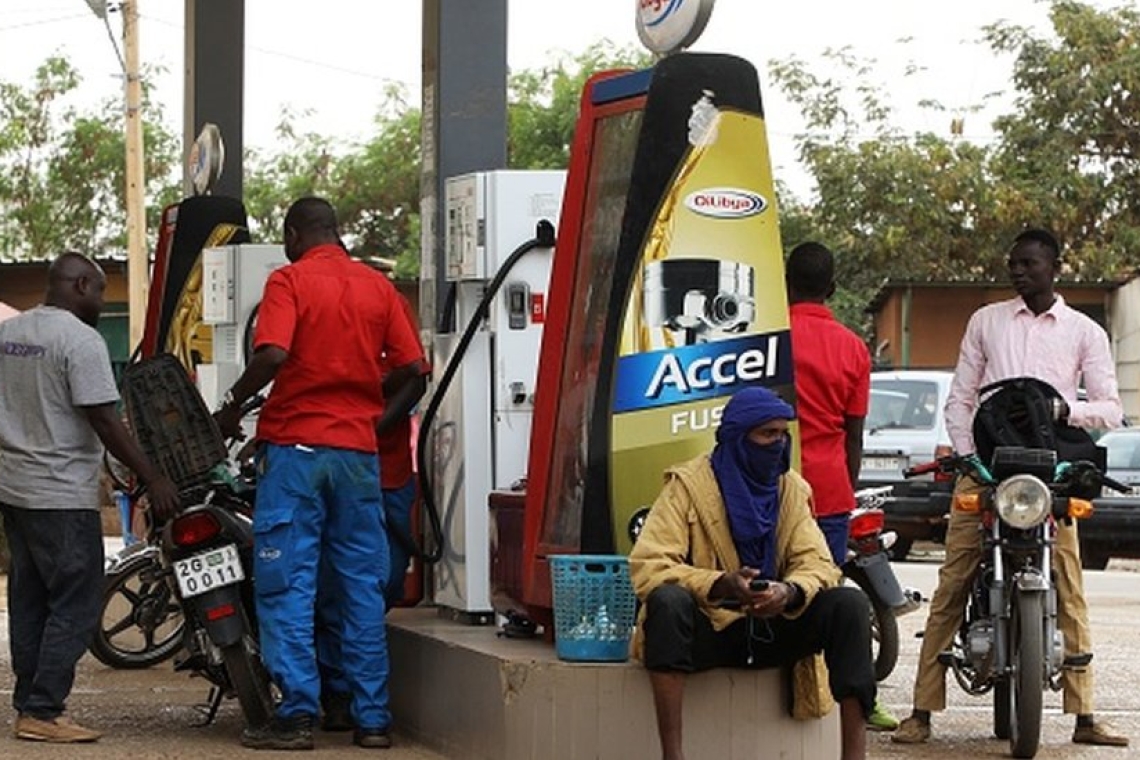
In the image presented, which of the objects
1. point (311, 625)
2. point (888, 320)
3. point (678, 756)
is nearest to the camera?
point (678, 756)

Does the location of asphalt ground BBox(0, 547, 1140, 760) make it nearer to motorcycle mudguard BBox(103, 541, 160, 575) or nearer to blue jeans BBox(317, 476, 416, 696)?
blue jeans BBox(317, 476, 416, 696)

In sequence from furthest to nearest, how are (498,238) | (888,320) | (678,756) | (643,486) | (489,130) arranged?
(888,320) < (489,130) < (498,238) < (643,486) < (678,756)

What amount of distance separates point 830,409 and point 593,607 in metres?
1.73

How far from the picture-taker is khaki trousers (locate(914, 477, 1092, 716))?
9805 millimetres

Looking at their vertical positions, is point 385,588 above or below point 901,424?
below

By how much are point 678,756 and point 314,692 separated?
1.87 m

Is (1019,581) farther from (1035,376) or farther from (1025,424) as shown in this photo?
(1035,376)

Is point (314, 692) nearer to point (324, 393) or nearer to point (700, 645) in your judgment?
point (324, 393)

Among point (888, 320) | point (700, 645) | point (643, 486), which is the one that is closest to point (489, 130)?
point (643, 486)

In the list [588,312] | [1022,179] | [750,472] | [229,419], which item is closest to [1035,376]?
[588,312]

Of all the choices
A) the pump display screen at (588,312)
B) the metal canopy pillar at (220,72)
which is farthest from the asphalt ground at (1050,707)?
the metal canopy pillar at (220,72)

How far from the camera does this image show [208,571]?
9.35 metres

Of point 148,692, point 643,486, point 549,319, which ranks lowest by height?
point 148,692

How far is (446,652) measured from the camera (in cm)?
930
